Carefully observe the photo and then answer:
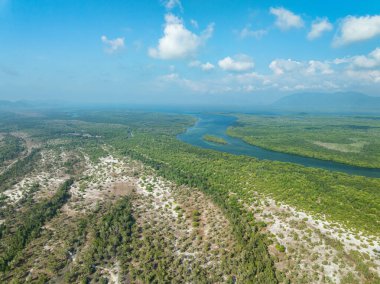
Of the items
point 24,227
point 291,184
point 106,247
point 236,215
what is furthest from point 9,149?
point 291,184

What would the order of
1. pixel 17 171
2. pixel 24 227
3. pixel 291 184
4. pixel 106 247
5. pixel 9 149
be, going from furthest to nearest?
pixel 9 149, pixel 17 171, pixel 291 184, pixel 24 227, pixel 106 247

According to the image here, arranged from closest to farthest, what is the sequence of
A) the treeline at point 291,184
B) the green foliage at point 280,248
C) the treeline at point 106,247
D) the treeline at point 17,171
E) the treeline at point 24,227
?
1. the treeline at point 106,247
2. the treeline at point 24,227
3. the green foliage at point 280,248
4. the treeline at point 291,184
5. the treeline at point 17,171

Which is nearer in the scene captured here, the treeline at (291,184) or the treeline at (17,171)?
the treeline at (291,184)

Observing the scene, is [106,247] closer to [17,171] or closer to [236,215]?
[236,215]

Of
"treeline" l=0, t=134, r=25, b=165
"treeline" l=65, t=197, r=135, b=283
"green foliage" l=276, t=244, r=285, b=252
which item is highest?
"green foliage" l=276, t=244, r=285, b=252

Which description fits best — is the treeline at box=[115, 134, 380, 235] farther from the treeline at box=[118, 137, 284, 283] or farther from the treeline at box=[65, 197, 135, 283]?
the treeline at box=[65, 197, 135, 283]

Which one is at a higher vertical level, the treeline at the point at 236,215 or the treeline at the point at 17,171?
the treeline at the point at 236,215

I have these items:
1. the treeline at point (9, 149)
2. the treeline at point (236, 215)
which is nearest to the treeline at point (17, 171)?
the treeline at point (9, 149)

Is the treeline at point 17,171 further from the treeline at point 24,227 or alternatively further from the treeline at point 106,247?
the treeline at point 106,247

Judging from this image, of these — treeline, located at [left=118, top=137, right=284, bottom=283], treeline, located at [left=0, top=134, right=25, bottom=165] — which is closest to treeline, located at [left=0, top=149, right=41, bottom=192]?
treeline, located at [left=0, top=134, right=25, bottom=165]

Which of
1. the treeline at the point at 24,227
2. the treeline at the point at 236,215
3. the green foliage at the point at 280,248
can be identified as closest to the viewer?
the treeline at the point at 236,215
